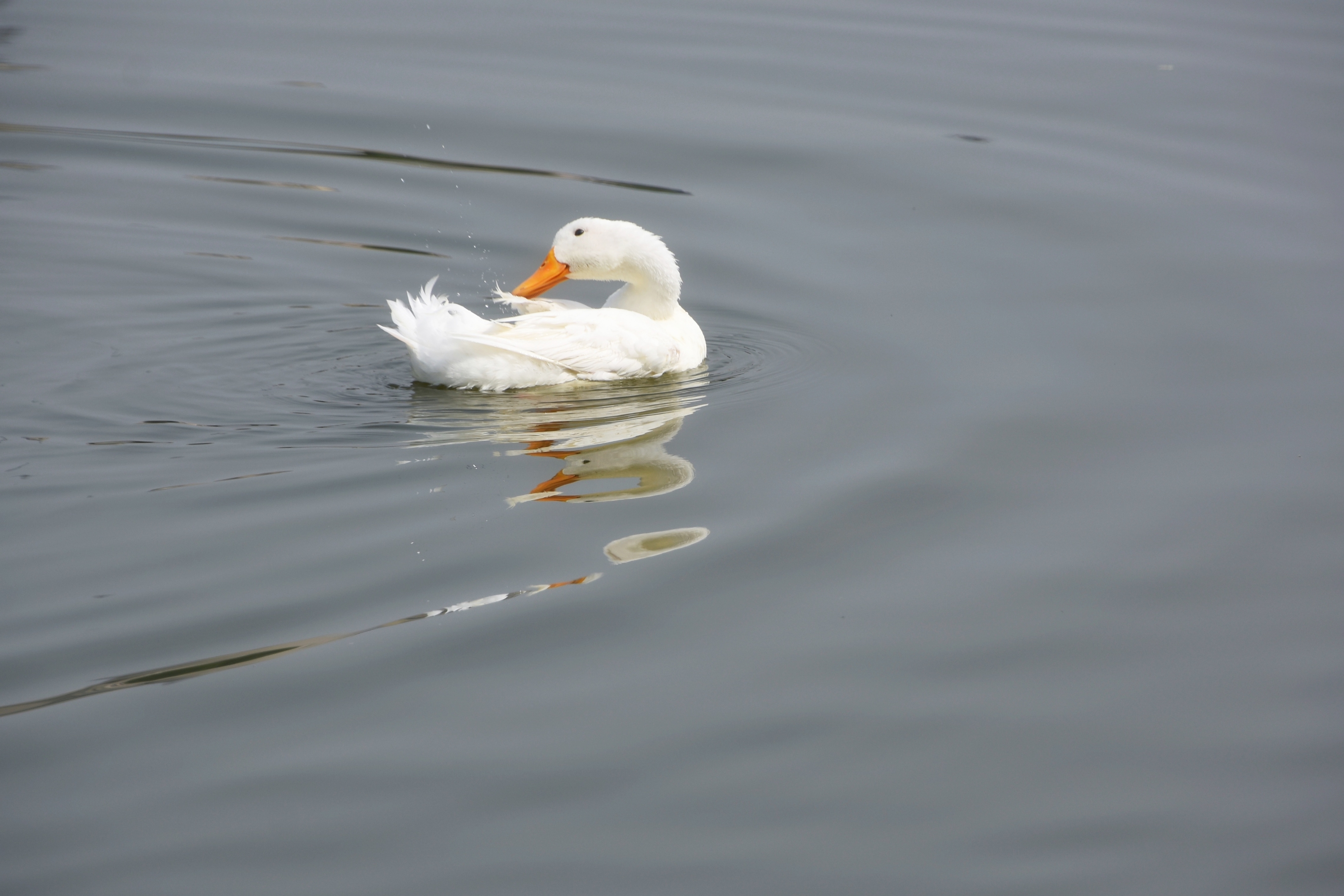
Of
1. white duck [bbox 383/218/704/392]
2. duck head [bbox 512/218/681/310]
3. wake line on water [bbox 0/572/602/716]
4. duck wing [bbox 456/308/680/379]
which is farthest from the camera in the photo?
duck head [bbox 512/218/681/310]

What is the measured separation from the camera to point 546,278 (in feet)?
23.8

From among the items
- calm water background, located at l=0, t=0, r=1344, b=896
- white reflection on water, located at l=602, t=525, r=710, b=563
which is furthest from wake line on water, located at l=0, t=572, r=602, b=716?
white reflection on water, located at l=602, t=525, r=710, b=563

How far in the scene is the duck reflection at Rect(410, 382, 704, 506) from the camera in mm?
5375

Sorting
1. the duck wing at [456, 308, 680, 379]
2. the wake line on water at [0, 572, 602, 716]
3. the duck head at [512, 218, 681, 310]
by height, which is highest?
the duck head at [512, 218, 681, 310]

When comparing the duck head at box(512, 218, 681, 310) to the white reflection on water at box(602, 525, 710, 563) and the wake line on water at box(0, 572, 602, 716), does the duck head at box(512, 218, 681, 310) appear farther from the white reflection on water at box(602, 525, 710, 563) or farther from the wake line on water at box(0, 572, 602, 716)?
the wake line on water at box(0, 572, 602, 716)

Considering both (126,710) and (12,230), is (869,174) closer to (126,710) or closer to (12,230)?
(12,230)

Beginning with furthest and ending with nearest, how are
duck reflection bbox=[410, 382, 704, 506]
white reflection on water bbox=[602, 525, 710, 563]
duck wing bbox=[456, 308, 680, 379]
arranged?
duck wing bbox=[456, 308, 680, 379] < duck reflection bbox=[410, 382, 704, 506] < white reflection on water bbox=[602, 525, 710, 563]

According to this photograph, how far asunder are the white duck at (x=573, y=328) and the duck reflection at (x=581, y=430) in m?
0.11

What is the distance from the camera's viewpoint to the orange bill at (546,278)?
723cm

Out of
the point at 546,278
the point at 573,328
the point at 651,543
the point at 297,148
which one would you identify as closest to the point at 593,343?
the point at 573,328

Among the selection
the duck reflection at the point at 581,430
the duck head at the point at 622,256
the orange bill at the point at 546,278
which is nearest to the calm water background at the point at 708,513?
the duck reflection at the point at 581,430

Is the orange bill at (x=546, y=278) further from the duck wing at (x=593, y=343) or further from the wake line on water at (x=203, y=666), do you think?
the wake line on water at (x=203, y=666)

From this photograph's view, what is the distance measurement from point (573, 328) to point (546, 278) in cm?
79

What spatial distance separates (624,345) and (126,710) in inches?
133
